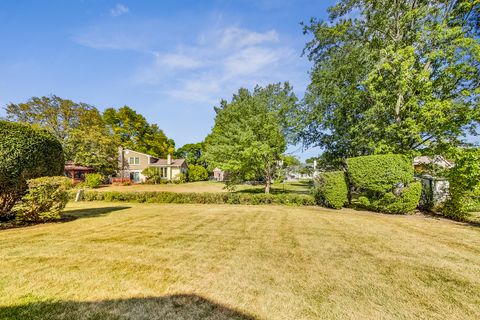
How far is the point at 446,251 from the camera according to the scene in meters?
5.66

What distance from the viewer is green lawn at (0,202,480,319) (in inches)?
122

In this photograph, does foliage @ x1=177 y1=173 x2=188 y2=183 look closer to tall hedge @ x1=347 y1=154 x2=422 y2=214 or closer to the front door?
the front door

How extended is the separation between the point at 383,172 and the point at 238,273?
1033 centimetres

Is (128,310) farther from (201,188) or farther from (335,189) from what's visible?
(201,188)

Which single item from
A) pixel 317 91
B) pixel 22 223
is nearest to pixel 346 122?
pixel 317 91

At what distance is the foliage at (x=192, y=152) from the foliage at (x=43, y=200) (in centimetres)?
3887

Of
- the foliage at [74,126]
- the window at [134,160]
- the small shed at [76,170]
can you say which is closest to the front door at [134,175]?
the window at [134,160]

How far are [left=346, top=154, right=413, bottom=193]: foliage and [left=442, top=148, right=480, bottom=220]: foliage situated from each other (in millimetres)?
1677

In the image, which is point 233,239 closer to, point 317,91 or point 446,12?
point 317,91

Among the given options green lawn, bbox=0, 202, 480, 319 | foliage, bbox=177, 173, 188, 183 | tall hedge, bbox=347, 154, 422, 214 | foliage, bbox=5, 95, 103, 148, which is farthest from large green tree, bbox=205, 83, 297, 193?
foliage, bbox=5, 95, 103, 148

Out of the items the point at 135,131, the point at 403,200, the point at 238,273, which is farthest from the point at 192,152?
the point at 238,273

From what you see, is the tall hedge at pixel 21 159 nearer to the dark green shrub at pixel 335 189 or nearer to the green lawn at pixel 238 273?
the green lawn at pixel 238 273

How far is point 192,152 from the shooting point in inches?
1982

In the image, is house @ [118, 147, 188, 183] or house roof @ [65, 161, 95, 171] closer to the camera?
house roof @ [65, 161, 95, 171]
